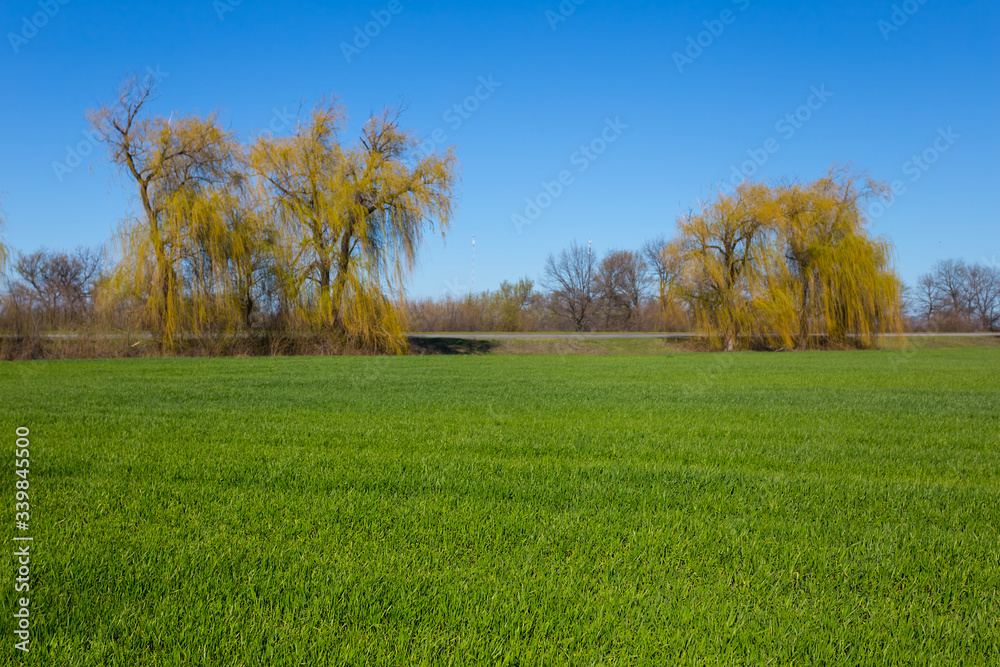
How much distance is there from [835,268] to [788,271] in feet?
6.43

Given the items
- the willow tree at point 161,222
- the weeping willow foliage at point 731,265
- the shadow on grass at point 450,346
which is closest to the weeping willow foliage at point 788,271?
the weeping willow foliage at point 731,265

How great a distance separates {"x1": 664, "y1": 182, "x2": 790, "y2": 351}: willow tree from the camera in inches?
1069

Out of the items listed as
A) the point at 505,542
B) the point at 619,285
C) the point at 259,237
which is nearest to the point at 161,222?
the point at 259,237

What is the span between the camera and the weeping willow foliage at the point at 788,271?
88.5 ft

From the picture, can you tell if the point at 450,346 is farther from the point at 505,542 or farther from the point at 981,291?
the point at 981,291

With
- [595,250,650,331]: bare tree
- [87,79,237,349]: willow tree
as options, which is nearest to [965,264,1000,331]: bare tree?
[595,250,650,331]: bare tree

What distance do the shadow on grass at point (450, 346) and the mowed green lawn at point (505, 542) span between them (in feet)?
57.4

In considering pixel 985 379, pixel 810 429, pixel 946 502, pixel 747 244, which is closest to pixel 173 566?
Result: pixel 946 502

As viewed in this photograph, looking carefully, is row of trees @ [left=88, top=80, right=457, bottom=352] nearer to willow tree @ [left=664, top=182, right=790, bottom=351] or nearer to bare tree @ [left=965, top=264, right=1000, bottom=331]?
willow tree @ [left=664, top=182, right=790, bottom=351]

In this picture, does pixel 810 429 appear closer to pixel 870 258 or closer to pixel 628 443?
pixel 628 443

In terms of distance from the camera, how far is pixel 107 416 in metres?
6.78

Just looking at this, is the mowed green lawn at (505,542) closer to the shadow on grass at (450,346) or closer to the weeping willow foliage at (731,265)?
the shadow on grass at (450,346)

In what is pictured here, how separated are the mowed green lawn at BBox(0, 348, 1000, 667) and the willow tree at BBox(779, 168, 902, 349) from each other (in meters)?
22.7

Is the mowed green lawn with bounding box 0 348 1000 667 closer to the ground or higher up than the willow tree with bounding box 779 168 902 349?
closer to the ground
